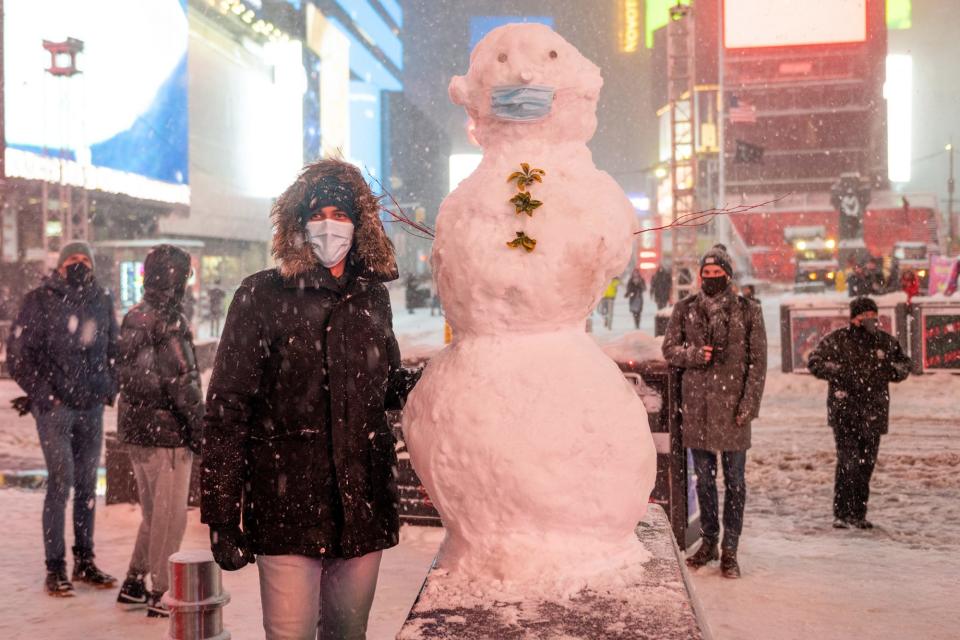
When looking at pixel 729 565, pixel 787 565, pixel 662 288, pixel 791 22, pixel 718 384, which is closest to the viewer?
pixel 729 565

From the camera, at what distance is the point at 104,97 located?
2758 cm

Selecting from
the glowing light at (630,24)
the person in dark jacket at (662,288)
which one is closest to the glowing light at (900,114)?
the glowing light at (630,24)

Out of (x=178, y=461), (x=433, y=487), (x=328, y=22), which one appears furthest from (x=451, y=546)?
(x=328, y=22)

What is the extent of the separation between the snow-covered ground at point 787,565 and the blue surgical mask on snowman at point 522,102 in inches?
103

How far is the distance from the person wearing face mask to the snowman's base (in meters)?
2.62

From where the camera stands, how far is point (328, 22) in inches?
2315

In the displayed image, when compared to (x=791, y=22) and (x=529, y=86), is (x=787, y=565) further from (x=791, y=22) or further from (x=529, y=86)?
(x=791, y=22)

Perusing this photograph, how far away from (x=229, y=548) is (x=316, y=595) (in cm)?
29

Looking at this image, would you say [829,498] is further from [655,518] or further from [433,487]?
[433,487]

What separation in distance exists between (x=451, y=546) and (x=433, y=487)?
20 centimetres

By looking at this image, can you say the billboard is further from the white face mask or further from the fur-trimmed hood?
the white face mask

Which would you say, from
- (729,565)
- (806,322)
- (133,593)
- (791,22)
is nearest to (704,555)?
(729,565)

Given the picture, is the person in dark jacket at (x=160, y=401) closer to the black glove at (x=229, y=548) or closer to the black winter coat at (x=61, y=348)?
the black winter coat at (x=61, y=348)

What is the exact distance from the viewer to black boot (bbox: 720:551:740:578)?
5.12 m
